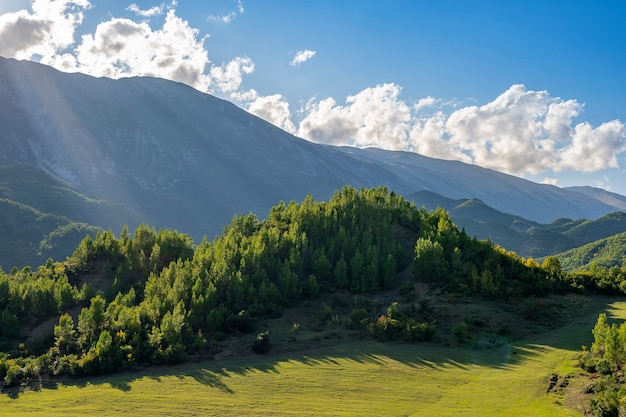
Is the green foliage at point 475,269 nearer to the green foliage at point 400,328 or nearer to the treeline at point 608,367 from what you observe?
the green foliage at point 400,328

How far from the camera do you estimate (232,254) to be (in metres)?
106

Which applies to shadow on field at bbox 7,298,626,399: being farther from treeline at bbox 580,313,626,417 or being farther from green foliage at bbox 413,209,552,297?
green foliage at bbox 413,209,552,297

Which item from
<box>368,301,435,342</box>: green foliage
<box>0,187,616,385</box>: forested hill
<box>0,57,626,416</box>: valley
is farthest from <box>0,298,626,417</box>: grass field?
<box>0,187,616,385</box>: forested hill

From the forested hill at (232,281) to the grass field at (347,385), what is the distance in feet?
20.2

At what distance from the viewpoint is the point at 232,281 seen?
94812 millimetres

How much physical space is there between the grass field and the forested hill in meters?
6.16

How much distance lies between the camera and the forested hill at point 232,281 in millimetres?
76625

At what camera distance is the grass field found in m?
52.6

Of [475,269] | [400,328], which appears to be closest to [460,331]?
[400,328]

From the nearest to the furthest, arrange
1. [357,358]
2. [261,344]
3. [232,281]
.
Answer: [357,358] < [261,344] < [232,281]

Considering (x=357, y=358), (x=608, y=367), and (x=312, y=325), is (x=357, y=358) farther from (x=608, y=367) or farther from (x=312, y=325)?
(x=608, y=367)

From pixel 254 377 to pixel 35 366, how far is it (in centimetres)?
3175

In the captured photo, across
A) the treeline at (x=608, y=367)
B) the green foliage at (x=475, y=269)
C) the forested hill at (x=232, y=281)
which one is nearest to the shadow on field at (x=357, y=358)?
the forested hill at (x=232, y=281)

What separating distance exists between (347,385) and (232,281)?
133 feet
